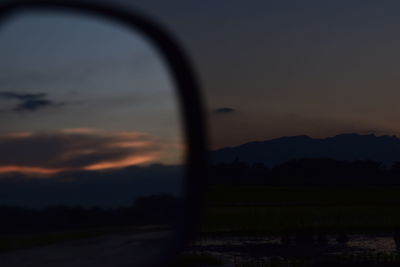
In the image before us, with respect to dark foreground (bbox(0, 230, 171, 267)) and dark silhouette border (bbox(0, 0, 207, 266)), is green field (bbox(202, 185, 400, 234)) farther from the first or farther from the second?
dark silhouette border (bbox(0, 0, 207, 266))

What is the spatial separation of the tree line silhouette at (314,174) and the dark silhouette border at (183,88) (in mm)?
62265

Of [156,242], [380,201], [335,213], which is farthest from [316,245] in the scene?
[380,201]

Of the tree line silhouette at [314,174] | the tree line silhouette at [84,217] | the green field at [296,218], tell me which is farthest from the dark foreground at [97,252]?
the tree line silhouette at [314,174]

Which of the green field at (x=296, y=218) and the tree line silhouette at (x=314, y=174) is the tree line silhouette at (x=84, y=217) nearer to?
the green field at (x=296, y=218)

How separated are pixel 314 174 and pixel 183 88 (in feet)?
238

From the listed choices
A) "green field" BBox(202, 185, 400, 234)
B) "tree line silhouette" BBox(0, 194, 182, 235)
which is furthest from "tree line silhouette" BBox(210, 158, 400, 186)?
"tree line silhouette" BBox(0, 194, 182, 235)

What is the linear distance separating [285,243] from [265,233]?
280 centimetres

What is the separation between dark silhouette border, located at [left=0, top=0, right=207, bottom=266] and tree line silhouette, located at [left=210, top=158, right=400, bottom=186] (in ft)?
204

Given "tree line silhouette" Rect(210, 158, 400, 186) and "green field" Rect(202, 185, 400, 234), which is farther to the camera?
"tree line silhouette" Rect(210, 158, 400, 186)

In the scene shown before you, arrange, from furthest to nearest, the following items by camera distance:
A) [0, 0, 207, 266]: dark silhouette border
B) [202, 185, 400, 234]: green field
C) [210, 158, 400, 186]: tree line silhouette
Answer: [210, 158, 400, 186]: tree line silhouette, [202, 185, 400, 234]: green field, [0, 0, 207, 266]: dark silhouette border

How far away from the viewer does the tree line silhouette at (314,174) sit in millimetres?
66875

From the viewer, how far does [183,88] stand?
2.80 m

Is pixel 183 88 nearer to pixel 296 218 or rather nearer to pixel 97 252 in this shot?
pixel 97 252

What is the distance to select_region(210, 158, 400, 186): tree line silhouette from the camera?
6688cm
